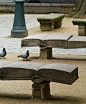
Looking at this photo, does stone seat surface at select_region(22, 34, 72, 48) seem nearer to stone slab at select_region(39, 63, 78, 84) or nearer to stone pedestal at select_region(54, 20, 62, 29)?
stone slab at select_region(39, 63, 78, 84)

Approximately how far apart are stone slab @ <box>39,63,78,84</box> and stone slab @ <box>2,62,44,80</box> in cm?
18

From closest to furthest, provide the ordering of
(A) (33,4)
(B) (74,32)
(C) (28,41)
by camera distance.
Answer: (C) (28,41)
(B) (74,32)
(A) (33,4)

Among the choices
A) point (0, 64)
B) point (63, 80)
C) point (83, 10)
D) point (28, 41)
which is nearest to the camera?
point (63, 80)

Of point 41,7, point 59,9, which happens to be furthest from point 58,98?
point 41,7

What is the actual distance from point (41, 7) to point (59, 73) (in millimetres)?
18411

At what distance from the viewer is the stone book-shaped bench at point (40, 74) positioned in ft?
18.5

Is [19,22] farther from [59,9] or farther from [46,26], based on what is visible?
[59,9]

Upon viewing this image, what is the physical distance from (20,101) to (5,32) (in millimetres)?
9209

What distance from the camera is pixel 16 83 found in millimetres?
7242

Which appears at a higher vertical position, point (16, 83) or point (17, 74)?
point (17, 74)

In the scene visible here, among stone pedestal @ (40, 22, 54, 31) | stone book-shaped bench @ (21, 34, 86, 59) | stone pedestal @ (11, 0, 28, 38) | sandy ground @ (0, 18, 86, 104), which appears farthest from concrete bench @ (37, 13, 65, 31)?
sandy ground @ (0, 18, 86, 104)

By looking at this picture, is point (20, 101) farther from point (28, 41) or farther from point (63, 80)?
point (28, 41)

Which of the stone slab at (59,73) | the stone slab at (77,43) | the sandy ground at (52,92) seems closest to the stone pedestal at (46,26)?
the stone slab at (77,43)

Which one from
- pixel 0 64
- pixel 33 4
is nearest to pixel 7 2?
pixel 33 4
